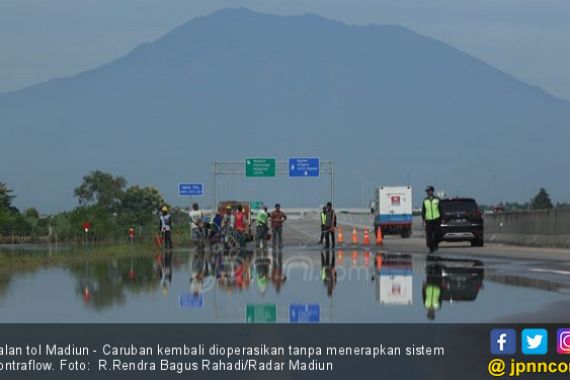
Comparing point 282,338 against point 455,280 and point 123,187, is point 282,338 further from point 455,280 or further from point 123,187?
point 123,187

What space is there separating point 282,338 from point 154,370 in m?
2.26

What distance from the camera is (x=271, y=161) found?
114625mm

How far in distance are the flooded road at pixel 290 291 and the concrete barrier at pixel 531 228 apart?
27.3 feet

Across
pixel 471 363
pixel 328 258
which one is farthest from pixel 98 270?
pixel 471 363

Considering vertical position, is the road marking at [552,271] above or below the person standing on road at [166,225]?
below

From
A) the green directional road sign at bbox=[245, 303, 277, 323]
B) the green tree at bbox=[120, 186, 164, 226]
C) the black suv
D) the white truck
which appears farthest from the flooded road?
the green tree at bbox=[120, 186, 164, 226]

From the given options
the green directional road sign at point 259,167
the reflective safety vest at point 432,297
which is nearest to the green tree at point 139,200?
the green directional road sign at point 259,167

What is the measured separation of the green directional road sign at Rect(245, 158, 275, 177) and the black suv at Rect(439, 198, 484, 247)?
225 feet

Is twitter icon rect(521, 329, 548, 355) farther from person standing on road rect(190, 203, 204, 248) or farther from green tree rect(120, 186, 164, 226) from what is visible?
green tree rect(120, 186, 164, 226)

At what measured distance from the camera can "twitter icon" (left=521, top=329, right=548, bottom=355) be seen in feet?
37.9

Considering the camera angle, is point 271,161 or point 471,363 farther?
point 271,161

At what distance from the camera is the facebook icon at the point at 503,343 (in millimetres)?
11570

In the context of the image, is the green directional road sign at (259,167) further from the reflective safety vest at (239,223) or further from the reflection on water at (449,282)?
the reflection on water at (449,282)

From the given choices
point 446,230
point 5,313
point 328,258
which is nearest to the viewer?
point 5,313
